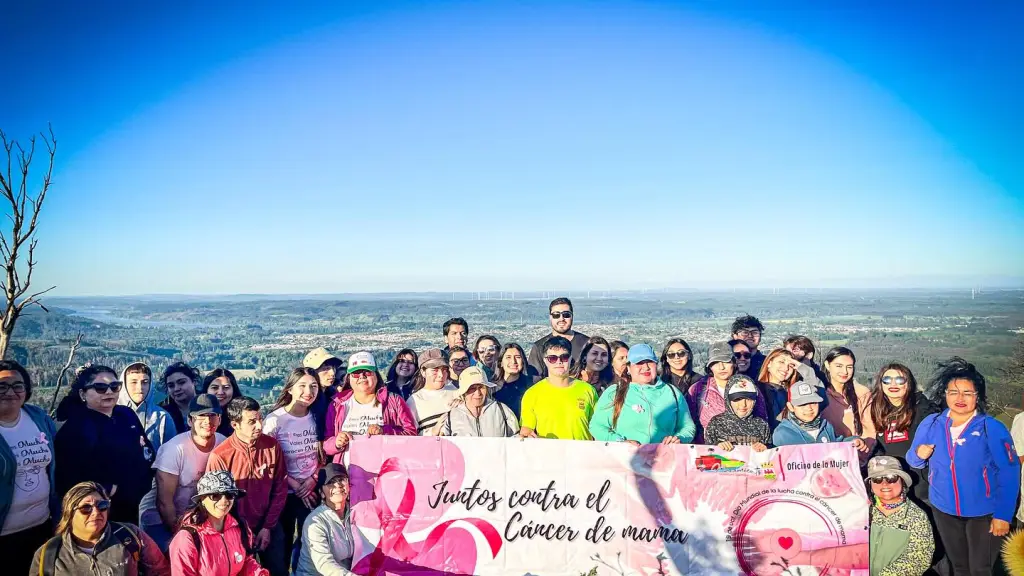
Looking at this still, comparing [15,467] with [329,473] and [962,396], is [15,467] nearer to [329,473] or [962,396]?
[329,473]

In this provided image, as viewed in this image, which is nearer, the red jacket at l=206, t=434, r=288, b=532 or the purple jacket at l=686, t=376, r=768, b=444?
the red jacket at l=206, t=434, r=288, b=532

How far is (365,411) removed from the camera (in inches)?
240

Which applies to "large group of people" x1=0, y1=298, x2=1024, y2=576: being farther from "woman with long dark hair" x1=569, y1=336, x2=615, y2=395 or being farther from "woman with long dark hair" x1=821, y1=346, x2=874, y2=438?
"woman with long dark hair" x1=569, y1=336, x2=615, y2=395

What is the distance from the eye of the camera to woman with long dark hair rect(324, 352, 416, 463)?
6.03 m

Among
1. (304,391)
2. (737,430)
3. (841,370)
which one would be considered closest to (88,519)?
(304,391)

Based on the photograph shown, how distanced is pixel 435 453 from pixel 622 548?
199cm

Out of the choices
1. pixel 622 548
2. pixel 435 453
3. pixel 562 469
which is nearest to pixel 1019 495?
pixel 622 548

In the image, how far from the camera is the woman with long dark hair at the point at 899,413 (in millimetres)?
5660

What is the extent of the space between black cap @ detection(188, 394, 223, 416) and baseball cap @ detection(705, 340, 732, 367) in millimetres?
4883

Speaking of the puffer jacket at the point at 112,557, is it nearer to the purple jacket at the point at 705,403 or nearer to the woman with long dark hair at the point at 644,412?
the woman with long dark hair at the point at 644,412

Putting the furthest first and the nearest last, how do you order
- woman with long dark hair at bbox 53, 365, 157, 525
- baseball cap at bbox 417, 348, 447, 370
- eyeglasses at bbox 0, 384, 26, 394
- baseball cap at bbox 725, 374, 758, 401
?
baseball cap at bbox 417, 348, 447, 370 < baseball cap at bbox 725, 374, 758, 401 < woman with long dark hair at bbox 53, 365, 157, 525 < eyeglasses at bbox 0, 384, 26, 394

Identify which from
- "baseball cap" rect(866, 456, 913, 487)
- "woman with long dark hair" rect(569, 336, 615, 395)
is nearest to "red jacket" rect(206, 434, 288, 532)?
"woman with long dark hair" rect(569, 336, 615, 395)

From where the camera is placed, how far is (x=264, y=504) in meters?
5.52

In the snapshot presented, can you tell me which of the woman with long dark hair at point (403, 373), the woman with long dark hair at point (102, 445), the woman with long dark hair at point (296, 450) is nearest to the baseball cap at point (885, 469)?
the woman with long dark hair at point (403, 373)
